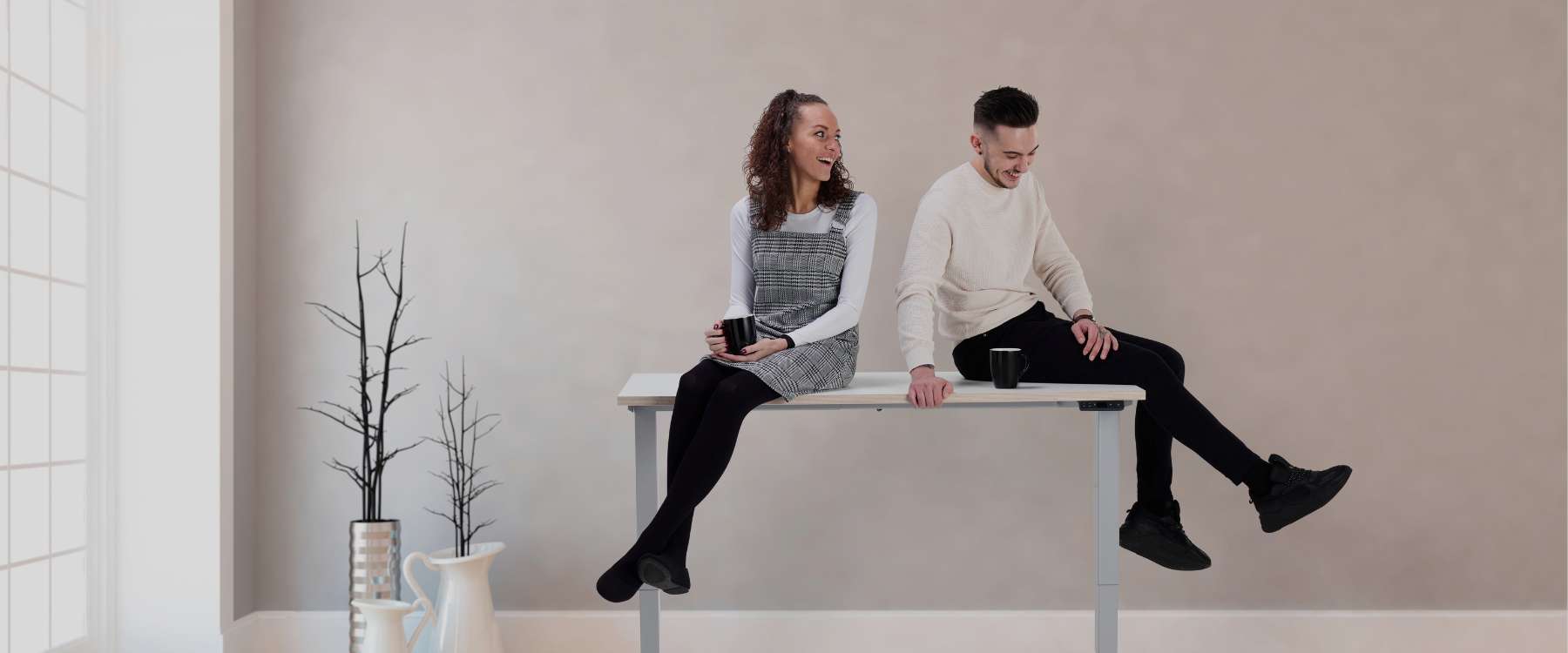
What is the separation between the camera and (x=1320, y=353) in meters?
2.86

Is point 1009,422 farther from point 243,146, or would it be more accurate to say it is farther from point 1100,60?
point 243,146

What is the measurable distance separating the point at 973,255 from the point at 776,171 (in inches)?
18.6

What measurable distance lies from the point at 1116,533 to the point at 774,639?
1.07 meters

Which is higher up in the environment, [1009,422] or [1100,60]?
[1100,60]

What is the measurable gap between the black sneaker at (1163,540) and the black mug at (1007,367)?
20.6 inches

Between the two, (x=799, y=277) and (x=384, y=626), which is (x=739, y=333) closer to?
(x=799, y=277)

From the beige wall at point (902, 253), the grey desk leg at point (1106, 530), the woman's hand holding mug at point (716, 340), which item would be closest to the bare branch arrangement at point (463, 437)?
the beige wall at point (902, 253)

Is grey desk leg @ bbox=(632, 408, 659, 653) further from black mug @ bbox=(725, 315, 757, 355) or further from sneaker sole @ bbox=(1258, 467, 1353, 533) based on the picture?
sneaker sole @ bbox=(1258, 467, 1353, 533)

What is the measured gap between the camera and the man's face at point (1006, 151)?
2.37 metres

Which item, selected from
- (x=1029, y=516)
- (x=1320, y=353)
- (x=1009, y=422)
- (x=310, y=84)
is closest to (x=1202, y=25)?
(x=1320, y=353)
